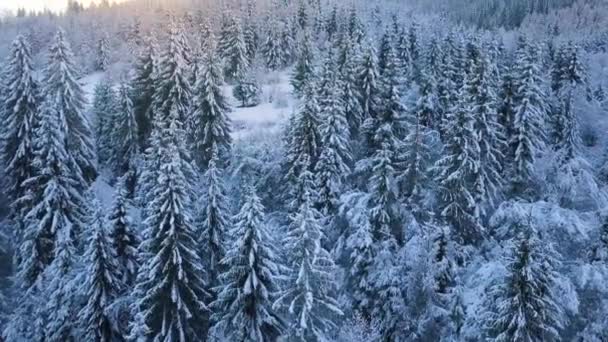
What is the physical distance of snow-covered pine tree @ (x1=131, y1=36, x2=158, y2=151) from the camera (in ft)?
156

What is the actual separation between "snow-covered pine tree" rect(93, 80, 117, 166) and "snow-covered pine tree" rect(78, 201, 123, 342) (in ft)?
72.6

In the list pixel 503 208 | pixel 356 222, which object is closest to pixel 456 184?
pixel 503 208

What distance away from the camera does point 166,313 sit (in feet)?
86.1

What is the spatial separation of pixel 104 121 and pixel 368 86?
82.4 ft

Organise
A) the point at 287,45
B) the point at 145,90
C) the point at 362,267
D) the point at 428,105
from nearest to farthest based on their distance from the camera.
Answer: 1. the point at 362,267
2. the point at 428,105
3. the point at 145,90
4. the point at 287,45

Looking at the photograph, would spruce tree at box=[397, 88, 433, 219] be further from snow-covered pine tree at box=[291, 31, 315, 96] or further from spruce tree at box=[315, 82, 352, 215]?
snow-covered pine tree at box=[291, 31, 315, 96]

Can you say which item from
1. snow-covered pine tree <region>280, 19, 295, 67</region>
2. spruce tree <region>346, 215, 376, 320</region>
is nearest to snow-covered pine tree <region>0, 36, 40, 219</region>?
spruce tree <region>346, 215, 376, 320</region>

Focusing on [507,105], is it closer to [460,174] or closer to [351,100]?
[460,174]

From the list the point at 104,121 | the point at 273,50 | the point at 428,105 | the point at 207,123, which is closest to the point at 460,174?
the point at 428,105

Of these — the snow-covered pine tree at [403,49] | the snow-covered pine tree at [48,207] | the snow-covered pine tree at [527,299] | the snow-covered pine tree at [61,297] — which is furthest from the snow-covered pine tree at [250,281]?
the snow-covered pine tree at [403,49]

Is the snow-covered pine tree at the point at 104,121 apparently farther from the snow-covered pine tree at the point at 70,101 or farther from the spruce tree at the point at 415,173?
the spruce tree at the point at 415,173

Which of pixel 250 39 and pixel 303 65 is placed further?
pixel 250 39

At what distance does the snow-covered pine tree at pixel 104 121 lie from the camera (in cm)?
4881

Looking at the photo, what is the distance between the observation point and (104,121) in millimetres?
50812
